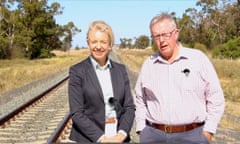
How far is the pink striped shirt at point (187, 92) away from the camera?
3.96 m

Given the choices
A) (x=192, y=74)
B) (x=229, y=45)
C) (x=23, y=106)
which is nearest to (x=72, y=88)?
(x=192, y=74)

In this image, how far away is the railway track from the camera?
909 centimetres

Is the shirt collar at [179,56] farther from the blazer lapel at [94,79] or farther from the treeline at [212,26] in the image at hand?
the treeline at [212,26]

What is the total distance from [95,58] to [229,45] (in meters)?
62.9

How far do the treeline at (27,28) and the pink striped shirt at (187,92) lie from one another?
67.6 metres

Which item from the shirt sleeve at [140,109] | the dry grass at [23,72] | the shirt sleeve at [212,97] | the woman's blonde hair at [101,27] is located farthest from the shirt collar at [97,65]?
the dry grass at [23,72]

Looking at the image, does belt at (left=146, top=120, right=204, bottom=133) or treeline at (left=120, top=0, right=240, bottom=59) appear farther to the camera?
treeline at (left=120, top=0, right=240, bottom=59)

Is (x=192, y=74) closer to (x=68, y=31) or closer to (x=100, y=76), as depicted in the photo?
(x=100, y=76)

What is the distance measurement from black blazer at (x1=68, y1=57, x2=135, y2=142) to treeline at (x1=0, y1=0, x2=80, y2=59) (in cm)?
6759

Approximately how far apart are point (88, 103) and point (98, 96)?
4.0 inches

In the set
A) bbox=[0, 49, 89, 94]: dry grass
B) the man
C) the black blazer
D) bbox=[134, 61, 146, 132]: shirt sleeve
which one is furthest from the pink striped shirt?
bbox=[0, 49, 89, 94]: dry grass

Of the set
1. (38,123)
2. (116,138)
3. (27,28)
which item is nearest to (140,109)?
(116,138)

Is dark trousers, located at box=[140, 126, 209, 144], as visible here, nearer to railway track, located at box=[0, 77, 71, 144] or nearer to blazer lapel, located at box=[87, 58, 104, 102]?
blazer lapel, located at box=[87, 58, 104, 102]

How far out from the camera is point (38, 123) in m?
11.2
